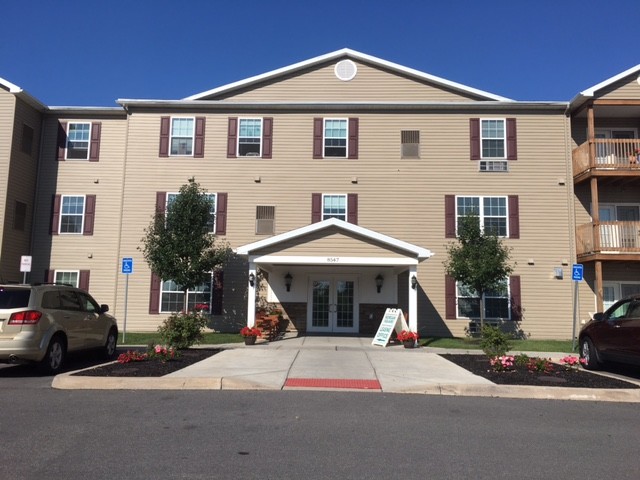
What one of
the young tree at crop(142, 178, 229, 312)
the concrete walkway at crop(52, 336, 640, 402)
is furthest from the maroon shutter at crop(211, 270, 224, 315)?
the concrete walkway at crop(52, 336, 640, 402)

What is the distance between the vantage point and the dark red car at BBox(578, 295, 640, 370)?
999cm

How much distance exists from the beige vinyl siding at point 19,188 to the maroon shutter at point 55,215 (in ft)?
2.58

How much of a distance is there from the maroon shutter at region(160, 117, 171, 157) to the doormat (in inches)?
536

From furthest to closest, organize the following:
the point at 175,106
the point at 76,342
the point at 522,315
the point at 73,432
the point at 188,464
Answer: the point at 175,106 → the point at 522,315 → the point at 76,342 → the point at 73,432 → the point at 188,464

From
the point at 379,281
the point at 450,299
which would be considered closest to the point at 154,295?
the point at 379,281

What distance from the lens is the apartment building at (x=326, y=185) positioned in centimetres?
1931

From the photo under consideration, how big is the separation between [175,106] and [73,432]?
16.6 meters

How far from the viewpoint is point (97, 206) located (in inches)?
813

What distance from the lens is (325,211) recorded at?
19859 mm

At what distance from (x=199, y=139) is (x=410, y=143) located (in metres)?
8.10

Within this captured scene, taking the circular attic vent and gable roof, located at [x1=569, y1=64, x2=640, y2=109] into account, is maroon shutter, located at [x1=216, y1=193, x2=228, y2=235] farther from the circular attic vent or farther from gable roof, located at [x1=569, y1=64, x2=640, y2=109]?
gable roof, located at [x1=569, y1=64, x2=640, y2=109]

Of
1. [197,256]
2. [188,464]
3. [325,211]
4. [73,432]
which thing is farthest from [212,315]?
[188,464]

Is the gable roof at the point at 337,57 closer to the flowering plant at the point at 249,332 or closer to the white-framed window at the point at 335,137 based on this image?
the white-framed window at the point at 335,137

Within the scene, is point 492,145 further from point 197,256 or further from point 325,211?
point 197,256
